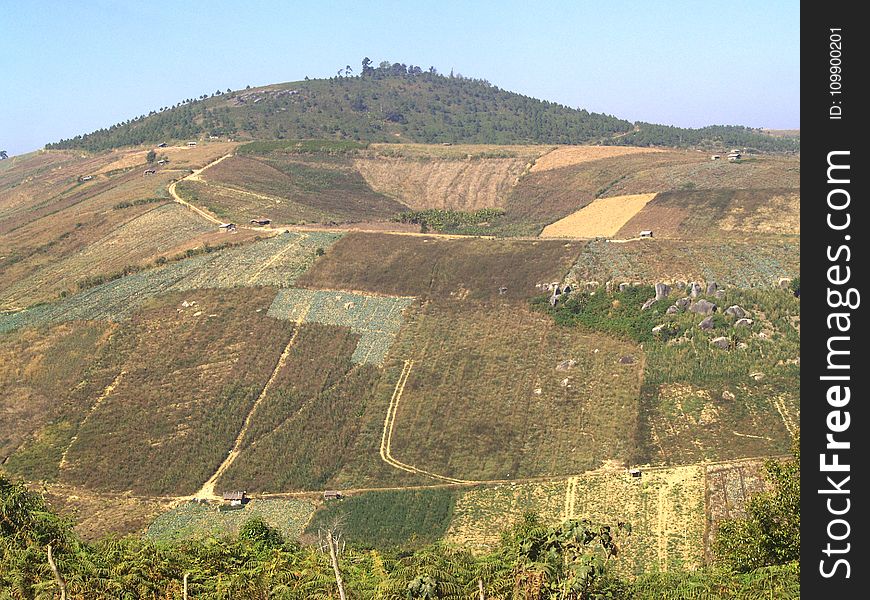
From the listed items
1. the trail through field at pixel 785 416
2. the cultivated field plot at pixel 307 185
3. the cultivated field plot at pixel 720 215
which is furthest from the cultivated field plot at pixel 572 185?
the trail through field at pixel 785 416

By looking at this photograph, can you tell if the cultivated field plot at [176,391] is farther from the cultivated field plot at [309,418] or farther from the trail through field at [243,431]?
the cultivated field plot at [309,418]

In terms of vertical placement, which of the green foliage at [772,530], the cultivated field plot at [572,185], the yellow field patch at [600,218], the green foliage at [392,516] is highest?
the cultivated field plot at [572,185]

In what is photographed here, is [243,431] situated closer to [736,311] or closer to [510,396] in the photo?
[510,396]

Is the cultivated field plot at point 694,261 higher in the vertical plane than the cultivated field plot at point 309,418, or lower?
higher

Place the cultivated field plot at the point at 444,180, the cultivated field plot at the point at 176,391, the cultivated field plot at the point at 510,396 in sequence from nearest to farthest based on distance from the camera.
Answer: the cultivated field plot at the point at 510,396, the cultivated field plot at the point at 176,391, the cultivated field plot at the point at 444,180

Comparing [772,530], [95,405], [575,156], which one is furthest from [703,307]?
[575,156]

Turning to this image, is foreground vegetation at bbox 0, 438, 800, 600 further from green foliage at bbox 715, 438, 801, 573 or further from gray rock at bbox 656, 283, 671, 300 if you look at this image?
gray rock at bbox 656, 283, 671, 300

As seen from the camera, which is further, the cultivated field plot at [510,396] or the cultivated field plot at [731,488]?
the cultivated field plot at [510,396]

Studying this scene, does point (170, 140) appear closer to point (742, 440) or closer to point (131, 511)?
point (131, 511)

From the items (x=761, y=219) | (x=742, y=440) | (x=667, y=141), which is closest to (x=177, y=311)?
(x=742, y=440)
